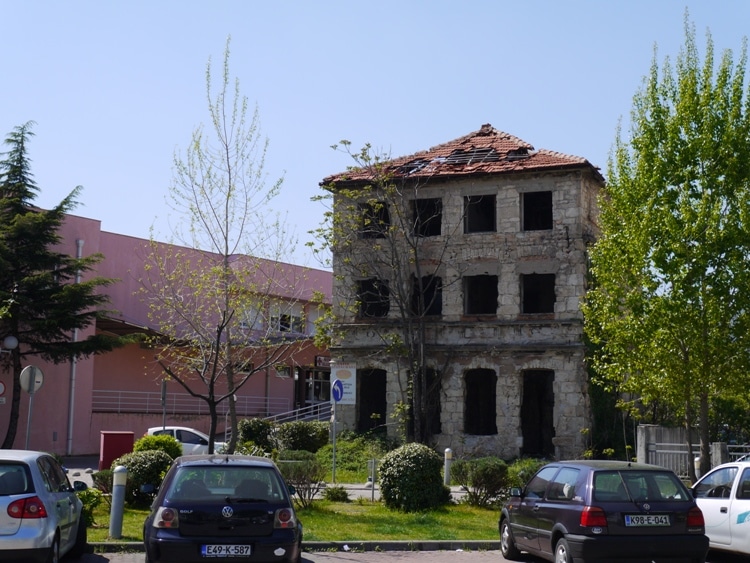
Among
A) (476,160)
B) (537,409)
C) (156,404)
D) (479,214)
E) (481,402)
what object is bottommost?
(156,404)

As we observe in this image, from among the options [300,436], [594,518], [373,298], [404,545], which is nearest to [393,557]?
[404,545]

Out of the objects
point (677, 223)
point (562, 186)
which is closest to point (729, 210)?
point (677, 223)

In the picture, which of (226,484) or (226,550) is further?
(226,484)

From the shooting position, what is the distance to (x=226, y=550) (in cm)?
1007

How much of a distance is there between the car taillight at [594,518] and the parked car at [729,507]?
9.18ft

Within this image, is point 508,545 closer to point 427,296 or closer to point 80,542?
point 80,542

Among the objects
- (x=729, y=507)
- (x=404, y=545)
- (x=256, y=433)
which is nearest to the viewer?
(x=729, y=507)

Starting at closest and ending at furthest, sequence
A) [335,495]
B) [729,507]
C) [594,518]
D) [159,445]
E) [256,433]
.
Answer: [594,518]
[729,507]
[335,495]
[159,445]
[256,433]

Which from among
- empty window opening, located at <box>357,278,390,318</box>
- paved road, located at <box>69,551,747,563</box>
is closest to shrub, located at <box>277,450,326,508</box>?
paved road, located at <box>69,551,747,563</box>

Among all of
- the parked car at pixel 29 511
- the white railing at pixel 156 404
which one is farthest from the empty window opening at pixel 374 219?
the parked car at pixel 29 511

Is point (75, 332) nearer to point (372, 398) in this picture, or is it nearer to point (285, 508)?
point (372, 398)

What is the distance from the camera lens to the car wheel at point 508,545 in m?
14.0

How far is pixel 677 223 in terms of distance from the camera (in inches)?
836

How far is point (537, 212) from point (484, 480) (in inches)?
693
